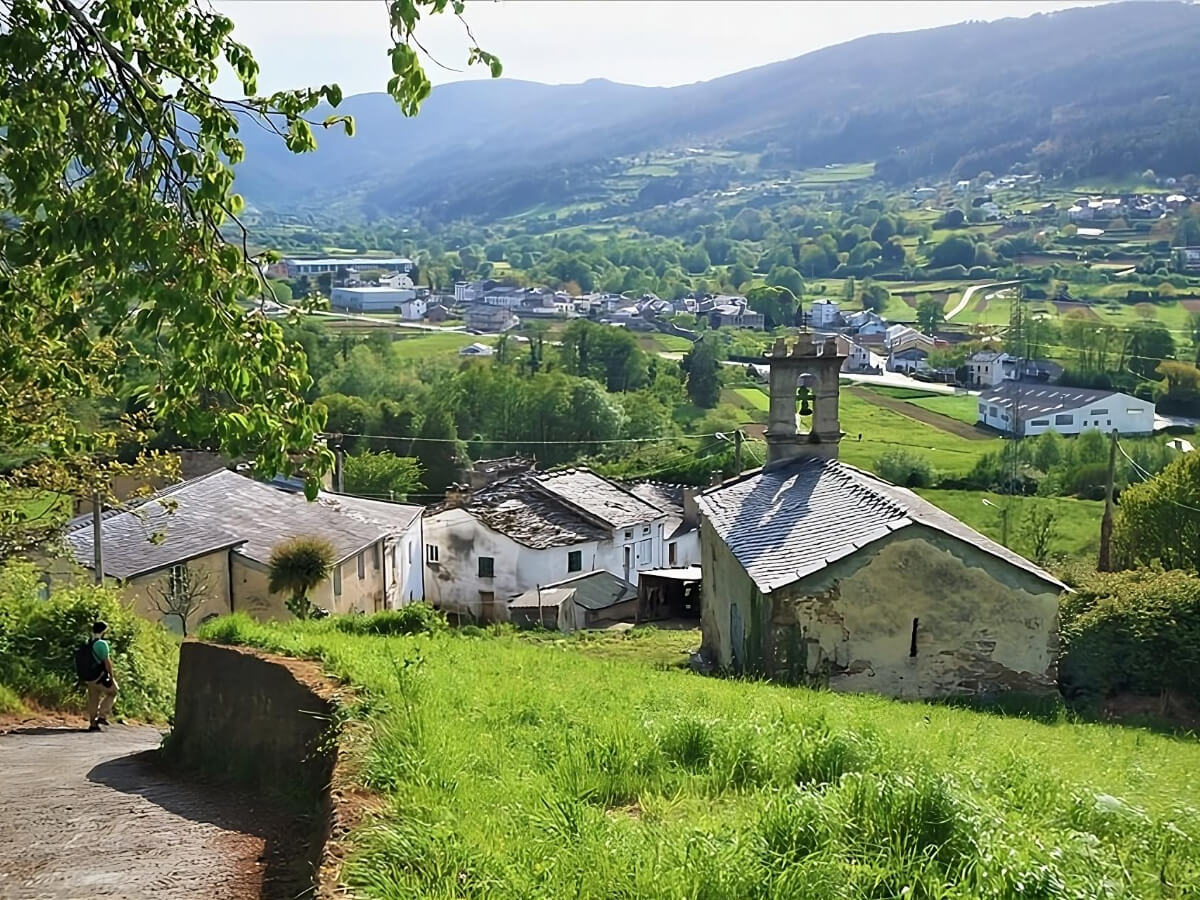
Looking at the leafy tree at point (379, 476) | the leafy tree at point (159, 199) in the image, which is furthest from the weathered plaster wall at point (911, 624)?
the leafy tree at point (379, 476)

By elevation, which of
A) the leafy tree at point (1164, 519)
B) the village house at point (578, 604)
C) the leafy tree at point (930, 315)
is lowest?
the village house at point (578, 604)

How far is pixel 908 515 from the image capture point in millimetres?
16922

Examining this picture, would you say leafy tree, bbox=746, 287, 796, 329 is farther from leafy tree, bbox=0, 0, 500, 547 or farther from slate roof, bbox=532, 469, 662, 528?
leafy tree, bbox=0, 0, 500, 547

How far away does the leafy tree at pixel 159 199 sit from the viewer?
5707mm

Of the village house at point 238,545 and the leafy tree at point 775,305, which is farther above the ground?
the village house at point 238,545

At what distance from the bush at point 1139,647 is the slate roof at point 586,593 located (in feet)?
62.0

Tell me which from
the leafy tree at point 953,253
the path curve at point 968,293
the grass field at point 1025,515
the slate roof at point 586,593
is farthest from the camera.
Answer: the leafy tree at point 953,253

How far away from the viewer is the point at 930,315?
125438 mm

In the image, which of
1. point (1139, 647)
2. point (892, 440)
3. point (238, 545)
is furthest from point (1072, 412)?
point (238, 545)

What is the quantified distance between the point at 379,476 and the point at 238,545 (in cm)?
3564

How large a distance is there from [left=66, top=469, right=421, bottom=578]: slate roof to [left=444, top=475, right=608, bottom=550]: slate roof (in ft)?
20.2

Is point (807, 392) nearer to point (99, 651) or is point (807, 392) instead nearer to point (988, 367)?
point (99, 651)

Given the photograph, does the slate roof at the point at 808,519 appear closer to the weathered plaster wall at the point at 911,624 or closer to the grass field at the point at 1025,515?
the weathered plaster wall at the point at 911,624

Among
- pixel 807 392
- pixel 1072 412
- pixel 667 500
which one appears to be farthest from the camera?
pixel 1072 412
